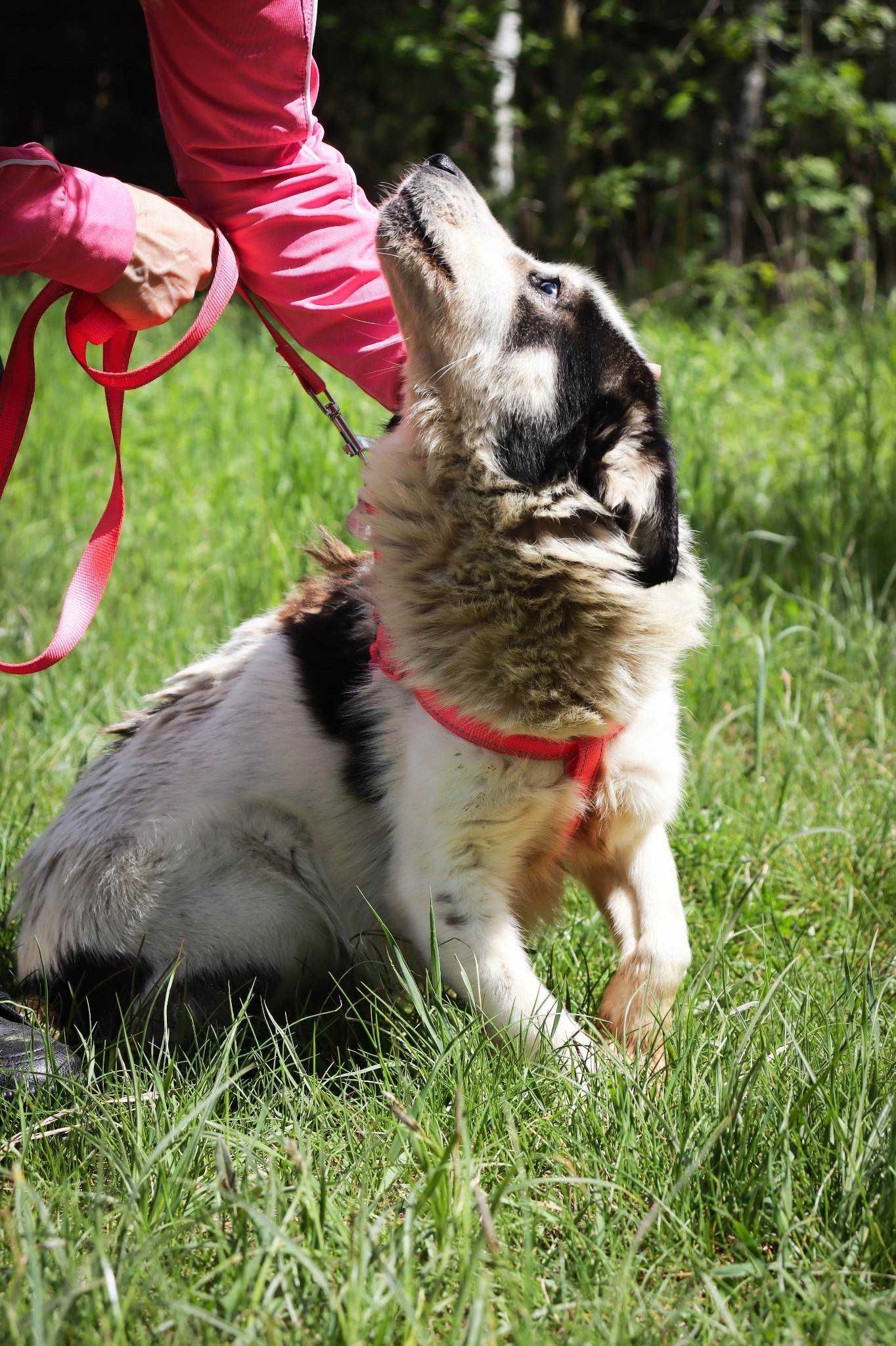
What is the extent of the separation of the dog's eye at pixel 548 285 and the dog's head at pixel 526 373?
0.04 meters

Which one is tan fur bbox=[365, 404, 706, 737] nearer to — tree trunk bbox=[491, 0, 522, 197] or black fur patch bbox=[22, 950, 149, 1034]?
black fur patch bbox=[22, 950, 149, 1034]

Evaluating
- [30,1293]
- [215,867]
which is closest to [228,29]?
[215,867]

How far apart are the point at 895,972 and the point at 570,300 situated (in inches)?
61.6

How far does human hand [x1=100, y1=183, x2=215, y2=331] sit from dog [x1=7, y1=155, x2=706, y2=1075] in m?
0.39

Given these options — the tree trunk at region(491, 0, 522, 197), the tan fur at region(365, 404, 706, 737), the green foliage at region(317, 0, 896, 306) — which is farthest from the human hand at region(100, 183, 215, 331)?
the tree trunk at region(491, 0, 522, 197)

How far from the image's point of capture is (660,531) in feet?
7.29

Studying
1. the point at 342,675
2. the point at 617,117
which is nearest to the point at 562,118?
the point at 617,117

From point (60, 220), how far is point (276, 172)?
20.6 inches

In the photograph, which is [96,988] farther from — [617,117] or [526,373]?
[617,117]

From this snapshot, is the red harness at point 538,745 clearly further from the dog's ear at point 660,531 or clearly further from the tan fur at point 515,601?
the dog's ear at point 660,531

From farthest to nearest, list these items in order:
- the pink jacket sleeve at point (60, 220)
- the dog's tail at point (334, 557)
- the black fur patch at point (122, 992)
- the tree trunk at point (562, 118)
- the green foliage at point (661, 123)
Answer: the tree trunk at point (562, 118), the green foliage at point (661, 123), the dog's tail at point (334, 557), the black fur patch at point (122, 992), the pink jacket sleeve at point (60, 220)

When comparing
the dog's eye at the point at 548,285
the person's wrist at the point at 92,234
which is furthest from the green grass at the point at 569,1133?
the person's wrist at the point at 92,234

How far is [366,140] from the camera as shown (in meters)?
12.4

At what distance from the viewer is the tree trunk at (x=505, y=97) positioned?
10.5 metres
